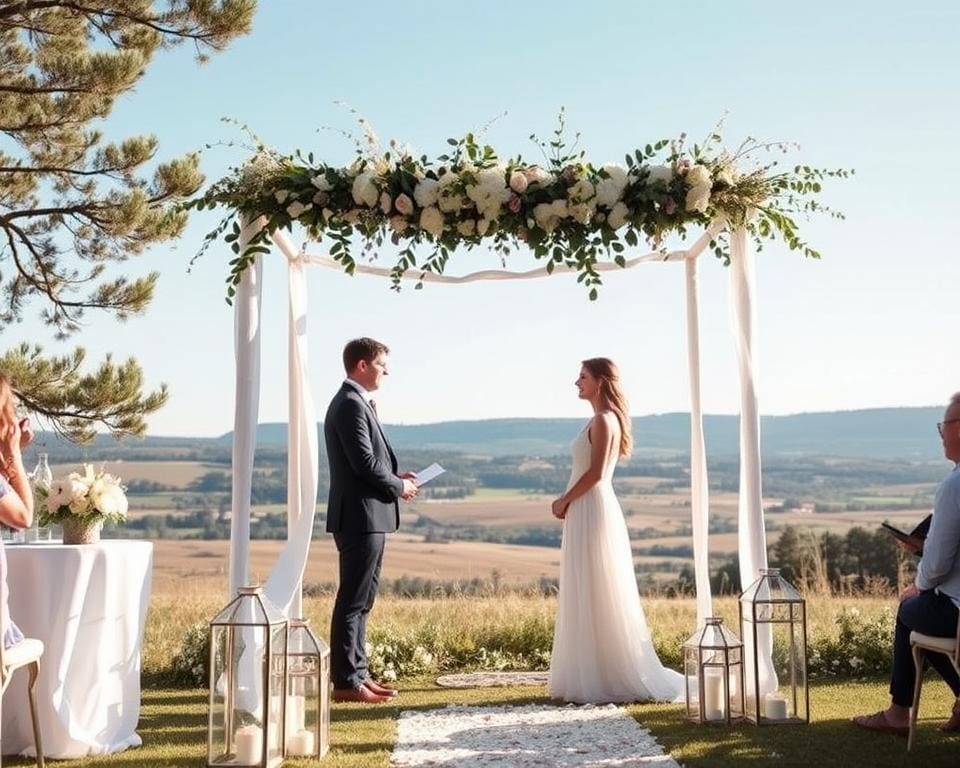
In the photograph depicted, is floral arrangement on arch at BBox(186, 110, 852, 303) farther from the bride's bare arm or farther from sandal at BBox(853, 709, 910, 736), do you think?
sandal at BBox(853, 709, 910, 736)

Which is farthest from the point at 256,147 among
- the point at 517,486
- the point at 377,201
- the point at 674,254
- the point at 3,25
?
the point at 517,486

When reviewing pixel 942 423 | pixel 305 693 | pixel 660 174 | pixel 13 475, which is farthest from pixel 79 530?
pixel 942 423

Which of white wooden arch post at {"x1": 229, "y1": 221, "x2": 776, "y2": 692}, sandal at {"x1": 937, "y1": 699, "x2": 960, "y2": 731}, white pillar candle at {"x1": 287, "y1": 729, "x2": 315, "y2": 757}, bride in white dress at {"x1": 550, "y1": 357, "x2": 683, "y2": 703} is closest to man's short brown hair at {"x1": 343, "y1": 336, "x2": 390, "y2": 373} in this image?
white wooden arch post at {"x1": 229, "y1": 221, "x2": 776, "y2": 692}

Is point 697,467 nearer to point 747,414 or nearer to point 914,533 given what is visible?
point 747,414

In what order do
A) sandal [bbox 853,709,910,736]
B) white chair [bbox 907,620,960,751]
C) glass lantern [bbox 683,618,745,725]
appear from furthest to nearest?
glass lantern [bbox 683,618,745,725] < sandal [bbox 853,709,910,736] < white chair [bbox 907,620,960,751]

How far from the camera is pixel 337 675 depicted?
654 centimetres

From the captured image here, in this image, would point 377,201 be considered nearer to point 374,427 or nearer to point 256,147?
point 256,147

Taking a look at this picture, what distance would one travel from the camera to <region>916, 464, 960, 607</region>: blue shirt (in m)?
4.79

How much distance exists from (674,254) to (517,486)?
34.0 m

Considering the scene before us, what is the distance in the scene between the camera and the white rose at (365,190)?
584 centimetres

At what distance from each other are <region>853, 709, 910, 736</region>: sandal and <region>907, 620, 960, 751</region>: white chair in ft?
0.80

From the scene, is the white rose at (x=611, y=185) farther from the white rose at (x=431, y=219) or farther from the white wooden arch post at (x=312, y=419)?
the white rose at (x=431, y=219)

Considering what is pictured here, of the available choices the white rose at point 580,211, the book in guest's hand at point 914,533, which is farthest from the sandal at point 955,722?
the white rose at point 580,211

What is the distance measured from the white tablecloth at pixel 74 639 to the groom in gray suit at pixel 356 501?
56.7 inches
